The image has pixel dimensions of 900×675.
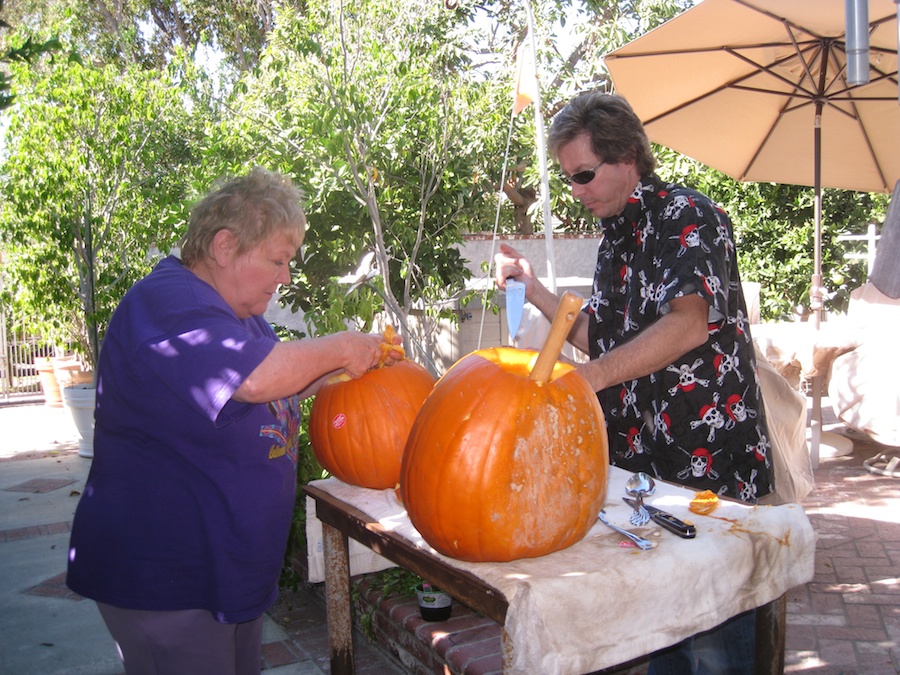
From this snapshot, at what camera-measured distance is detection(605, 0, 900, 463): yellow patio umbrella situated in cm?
556

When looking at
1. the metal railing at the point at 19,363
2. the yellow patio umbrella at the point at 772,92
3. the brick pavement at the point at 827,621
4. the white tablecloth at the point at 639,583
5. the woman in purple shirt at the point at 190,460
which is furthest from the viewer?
the metal railing at the point at 19,363

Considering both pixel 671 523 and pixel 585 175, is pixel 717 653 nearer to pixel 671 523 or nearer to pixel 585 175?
pixel 671 523

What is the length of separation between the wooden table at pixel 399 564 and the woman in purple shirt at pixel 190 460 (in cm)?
27

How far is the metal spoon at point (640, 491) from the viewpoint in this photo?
187 centimetres

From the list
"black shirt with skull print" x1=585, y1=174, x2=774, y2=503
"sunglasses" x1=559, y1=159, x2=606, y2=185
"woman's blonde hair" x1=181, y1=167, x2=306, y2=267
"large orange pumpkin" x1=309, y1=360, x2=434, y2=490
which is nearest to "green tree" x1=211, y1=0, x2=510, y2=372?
"large orange pumpkin" x1=309, y1=360, x2=434, y2=490

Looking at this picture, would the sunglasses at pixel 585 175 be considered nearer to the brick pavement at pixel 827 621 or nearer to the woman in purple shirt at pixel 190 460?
the woman in purple shirt at pixel 190 460

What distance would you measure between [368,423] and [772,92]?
5271mm

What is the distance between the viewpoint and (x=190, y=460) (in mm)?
1836

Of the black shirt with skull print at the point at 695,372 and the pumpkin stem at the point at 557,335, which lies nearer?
the pumpkin stem at the point at 557,335

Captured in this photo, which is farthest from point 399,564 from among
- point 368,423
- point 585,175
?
point 585,175

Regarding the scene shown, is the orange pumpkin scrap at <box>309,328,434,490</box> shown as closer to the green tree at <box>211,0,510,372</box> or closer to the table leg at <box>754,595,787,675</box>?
the table leg at <box>754,595,787,675</box>


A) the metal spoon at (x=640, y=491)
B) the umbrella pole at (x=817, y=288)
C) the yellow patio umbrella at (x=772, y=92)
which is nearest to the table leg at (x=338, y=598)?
the metal spoon at (x=640, y=491)

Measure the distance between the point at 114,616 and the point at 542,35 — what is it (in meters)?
12.0

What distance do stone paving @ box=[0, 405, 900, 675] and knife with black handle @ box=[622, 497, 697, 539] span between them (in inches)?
49.3
